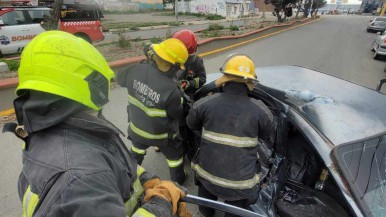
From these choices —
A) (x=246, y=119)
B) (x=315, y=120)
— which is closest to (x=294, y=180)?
(x=315, y=120)

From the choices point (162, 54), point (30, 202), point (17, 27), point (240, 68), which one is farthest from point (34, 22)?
point (30, 202)

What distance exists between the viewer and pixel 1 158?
143 inches

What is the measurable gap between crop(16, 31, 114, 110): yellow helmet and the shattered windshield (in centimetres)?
158

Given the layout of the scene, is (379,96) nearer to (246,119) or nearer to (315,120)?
(315,120)

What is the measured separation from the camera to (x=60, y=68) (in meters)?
1.08

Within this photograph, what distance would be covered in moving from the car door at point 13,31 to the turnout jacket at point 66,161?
9938mm

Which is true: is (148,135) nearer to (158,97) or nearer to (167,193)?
(158,97)

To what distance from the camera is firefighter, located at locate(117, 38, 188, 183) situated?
2.61 meters

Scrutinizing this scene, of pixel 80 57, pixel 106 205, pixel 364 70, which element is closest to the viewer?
pixel 106 205

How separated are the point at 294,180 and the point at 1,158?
11.8 ft

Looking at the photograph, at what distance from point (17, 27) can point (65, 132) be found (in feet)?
34.2

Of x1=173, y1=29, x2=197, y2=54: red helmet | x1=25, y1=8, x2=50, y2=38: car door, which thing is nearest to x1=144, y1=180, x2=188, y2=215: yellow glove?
x1=173, y1=29, x2=197, y2=54: red helmet

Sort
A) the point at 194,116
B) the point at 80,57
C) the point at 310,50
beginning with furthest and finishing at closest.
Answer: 1. the point at 310,50
2. the point at 194,116
3. the point at 80,57

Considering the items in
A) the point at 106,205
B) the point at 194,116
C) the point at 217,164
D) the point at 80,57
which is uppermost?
the point at 80,57
